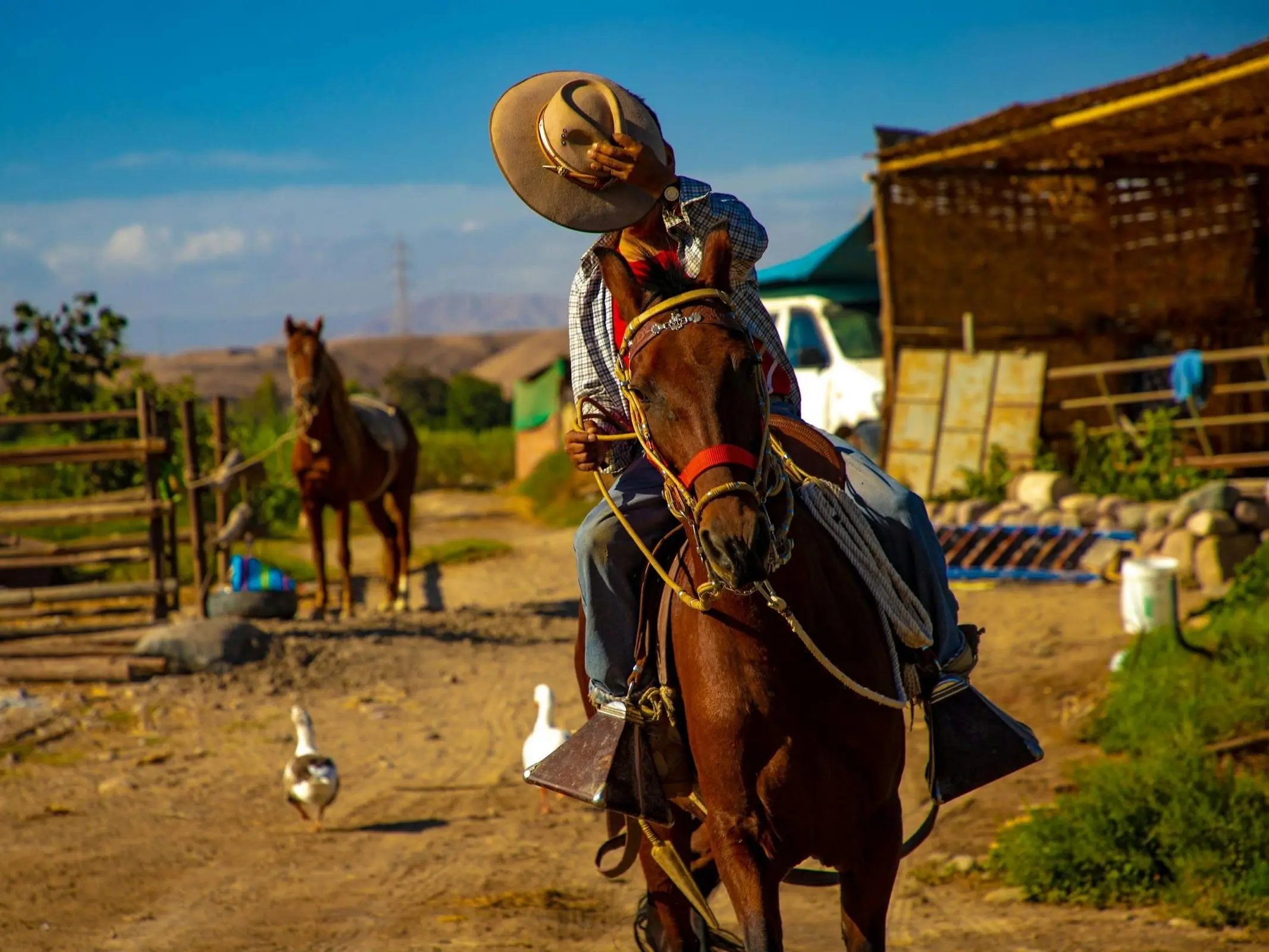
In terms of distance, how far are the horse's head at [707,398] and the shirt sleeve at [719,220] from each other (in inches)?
21.2

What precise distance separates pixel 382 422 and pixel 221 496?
78.1 inches

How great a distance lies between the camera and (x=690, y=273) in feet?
13.4

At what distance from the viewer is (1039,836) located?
6.07 meters

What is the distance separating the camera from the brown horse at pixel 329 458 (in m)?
13.5

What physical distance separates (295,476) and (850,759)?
11110 mm

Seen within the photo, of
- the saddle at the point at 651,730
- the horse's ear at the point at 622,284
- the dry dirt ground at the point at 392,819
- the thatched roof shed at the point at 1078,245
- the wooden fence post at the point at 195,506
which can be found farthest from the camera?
the thatched roof shed at the point at 1078,245

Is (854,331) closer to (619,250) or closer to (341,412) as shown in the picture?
(341,412)

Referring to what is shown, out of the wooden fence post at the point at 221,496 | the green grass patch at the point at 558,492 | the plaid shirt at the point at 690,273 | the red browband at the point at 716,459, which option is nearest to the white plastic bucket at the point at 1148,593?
the plaid shirt at the point at 690,273

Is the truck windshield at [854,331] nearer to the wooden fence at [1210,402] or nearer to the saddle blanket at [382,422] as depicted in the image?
the wooden fence at [1210,402]

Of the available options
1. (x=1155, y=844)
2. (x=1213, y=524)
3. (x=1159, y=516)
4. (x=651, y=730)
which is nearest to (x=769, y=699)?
(x=651, y=730)

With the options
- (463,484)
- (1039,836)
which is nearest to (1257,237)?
(1039,836)

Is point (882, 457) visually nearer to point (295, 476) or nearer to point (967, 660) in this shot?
point (295, 476)

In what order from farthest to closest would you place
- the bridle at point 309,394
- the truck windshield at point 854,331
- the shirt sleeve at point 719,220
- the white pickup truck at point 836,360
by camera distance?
the truck windshield at point 854,331
the white pickup truck at point 836,360
the bridle at point 309,394
the shirt sleeve at point 719,220

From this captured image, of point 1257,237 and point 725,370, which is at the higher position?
point 1257,237
